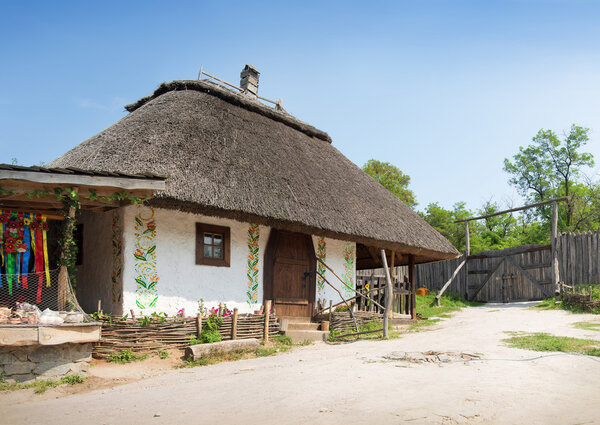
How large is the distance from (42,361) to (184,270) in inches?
118

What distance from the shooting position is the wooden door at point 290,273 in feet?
34.9

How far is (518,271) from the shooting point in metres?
17.7

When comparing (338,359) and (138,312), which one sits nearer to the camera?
(338,359)

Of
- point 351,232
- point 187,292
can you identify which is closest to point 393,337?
point 351,232

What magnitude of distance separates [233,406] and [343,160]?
1084cm

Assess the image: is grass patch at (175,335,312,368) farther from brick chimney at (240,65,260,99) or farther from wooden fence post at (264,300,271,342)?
brick chimney at (240,65,260,99)

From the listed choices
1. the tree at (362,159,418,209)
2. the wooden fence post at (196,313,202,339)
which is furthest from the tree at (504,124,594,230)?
the wooden fence post at (196,313,202,339)

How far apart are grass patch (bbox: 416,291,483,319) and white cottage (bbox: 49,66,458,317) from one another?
3560 millimetres

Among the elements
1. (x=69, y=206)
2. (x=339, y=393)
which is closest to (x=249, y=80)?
(x=69, y=206)

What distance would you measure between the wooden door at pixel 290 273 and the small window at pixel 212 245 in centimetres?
112

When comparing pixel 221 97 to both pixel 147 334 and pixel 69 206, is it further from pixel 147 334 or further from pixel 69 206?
pixel 147 334

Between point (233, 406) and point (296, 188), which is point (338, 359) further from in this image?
point (296, 188)

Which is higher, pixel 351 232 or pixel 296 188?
pixel 296 188

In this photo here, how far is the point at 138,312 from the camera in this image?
8289 millimetres
